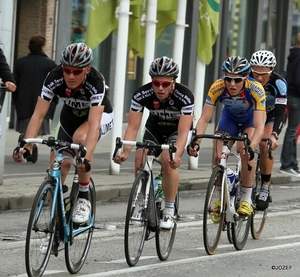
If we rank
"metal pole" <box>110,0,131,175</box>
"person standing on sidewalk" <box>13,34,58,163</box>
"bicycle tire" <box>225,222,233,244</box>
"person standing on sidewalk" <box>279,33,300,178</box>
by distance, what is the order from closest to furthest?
"bicycle tire" <box>225,222,233,244</box> → "metal pole" <box>110,0,131,175</box> → "person standing on sidewalk" <box>13,34,58,163</box> → "person standing on sidewalk" <box>279,33,300,178</box>

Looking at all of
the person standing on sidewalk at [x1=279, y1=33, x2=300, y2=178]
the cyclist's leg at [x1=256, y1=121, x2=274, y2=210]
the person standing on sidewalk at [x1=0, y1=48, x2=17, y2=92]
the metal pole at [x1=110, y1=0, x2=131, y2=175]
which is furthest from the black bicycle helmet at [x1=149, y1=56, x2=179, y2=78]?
the person standing on sidewalk at [x1=279, y1=33, x2=300, y2=178]

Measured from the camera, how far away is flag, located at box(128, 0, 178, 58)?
49.8 ft

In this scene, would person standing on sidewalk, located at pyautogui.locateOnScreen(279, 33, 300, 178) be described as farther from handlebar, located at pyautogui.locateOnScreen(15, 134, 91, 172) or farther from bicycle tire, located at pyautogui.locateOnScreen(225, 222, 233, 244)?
handlebar, located at pyautogui.locateOnScreen(15, 134, 91, 172)

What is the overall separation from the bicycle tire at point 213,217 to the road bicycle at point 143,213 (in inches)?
17.8

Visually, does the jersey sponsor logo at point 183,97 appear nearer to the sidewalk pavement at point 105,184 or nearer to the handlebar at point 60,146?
the handlebar at point 60,146

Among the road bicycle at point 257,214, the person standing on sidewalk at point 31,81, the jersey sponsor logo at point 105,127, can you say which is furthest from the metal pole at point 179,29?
the jersey sponsor logo at point 105,127

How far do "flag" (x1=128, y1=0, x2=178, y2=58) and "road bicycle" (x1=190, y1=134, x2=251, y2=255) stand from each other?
584 cm

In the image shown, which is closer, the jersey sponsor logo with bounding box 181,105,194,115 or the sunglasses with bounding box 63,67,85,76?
the sunglasses with bounding box 63,67,85,76

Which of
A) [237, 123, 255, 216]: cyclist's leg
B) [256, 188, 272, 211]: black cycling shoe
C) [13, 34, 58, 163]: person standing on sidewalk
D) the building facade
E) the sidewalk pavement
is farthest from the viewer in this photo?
the building facade

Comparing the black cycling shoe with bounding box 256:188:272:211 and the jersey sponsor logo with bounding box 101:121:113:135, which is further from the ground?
the jersey sponsor logo with bounding box 101:121:113:135

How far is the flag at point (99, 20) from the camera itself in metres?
14.5

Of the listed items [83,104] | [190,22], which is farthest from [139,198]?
[190,22]

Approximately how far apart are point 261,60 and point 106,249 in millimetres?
2880

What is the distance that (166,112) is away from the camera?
9.08 meters
